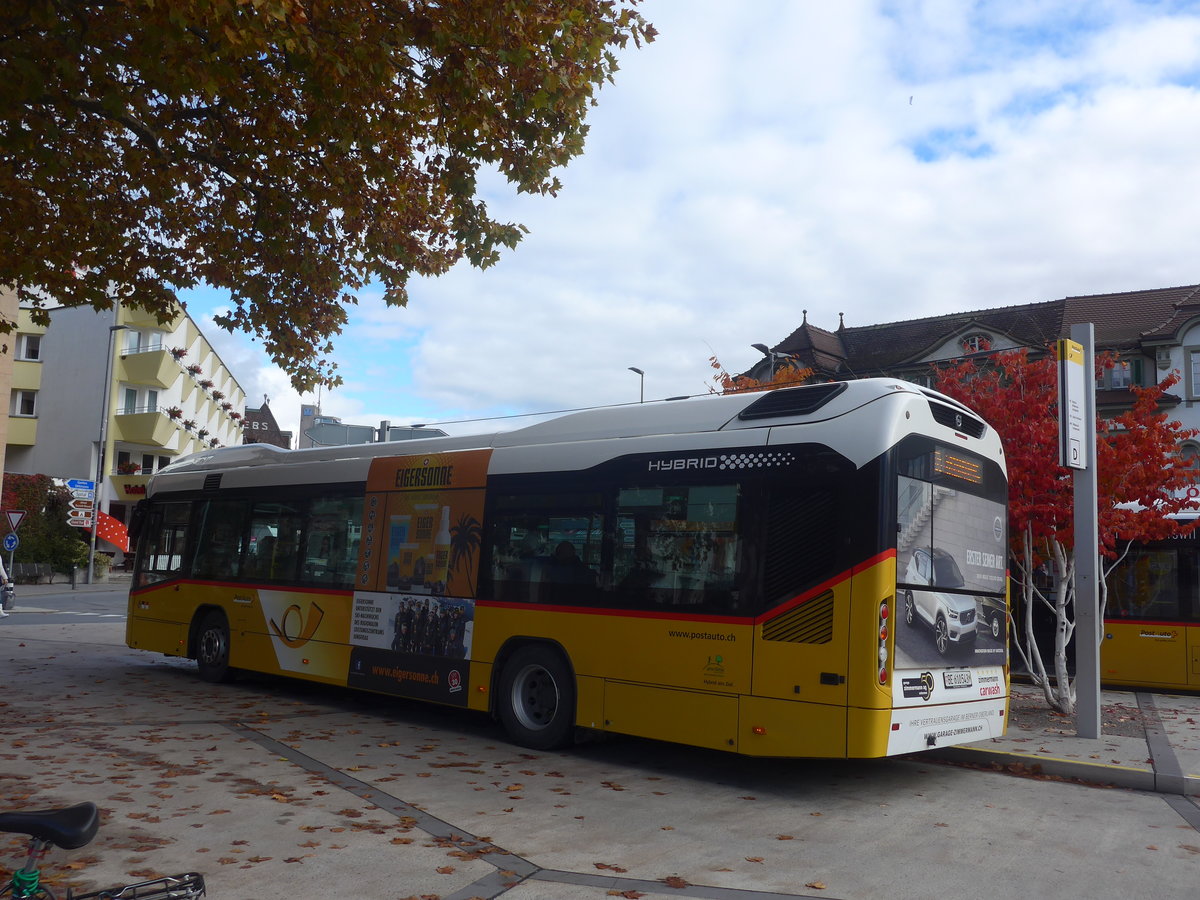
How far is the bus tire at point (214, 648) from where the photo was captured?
542 inches

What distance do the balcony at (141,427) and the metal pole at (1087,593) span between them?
44482 millimetres

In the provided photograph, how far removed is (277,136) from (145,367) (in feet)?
139

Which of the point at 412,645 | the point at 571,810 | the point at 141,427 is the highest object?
the point at 141,427

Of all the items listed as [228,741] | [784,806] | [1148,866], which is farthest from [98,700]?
[1148,866]

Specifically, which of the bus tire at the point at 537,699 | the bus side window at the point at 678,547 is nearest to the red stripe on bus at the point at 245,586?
the bus tire at the point at 537,699

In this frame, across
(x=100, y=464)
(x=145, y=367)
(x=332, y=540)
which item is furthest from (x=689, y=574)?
(x=145, y=367)

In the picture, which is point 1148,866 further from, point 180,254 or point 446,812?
point 180,254

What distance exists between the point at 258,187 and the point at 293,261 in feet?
4.05

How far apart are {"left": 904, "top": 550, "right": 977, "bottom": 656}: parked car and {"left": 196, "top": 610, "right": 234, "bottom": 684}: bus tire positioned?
9.46m

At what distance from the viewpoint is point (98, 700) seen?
12141 mm

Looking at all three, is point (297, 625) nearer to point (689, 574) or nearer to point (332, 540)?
point (332, 540)

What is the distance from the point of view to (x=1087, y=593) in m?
10.5

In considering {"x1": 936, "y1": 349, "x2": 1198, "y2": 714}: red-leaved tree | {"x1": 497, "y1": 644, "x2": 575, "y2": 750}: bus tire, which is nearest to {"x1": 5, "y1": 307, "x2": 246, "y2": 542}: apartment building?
{"x1": 497, "y1": 644, "x2": 575, "y2": 750}: bus tire

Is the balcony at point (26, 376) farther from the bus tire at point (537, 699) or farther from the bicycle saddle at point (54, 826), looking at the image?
the bicycle saddle at point (54, 826)
